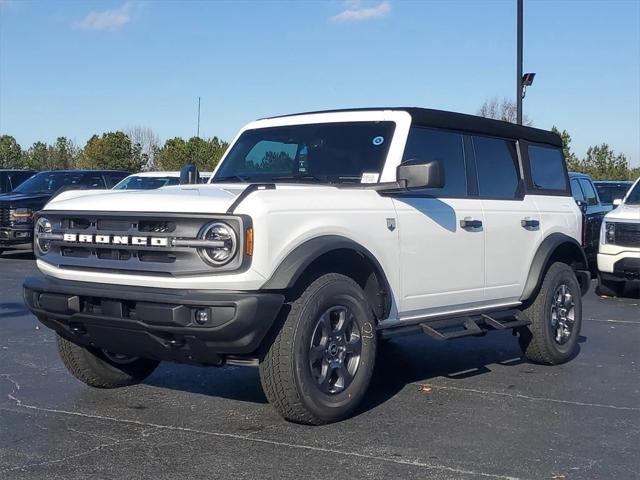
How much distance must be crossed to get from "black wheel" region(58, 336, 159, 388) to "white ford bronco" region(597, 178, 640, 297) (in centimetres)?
766

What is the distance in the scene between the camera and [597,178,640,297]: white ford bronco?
38.3 feet

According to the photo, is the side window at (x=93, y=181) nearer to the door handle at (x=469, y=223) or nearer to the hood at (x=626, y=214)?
the hood at (x=626, y=214)

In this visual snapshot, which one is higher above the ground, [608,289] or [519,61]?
[519,61]

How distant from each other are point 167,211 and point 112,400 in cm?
168

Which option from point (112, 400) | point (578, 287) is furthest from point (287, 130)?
point (578, 287)

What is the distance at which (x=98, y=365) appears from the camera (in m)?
6.03

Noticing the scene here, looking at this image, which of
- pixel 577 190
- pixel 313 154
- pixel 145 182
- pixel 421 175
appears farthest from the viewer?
pixel 145 182

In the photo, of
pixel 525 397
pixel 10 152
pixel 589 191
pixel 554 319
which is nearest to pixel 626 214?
pixel 589 191

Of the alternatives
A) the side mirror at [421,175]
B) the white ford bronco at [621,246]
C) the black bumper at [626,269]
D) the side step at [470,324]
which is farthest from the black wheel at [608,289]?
the side mirror at [421,175]

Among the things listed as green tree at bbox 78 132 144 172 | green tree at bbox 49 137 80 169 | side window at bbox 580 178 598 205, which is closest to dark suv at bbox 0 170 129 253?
side window at bbox 580 178 598 205

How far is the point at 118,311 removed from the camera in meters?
4.95

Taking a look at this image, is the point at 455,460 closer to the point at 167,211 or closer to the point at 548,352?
the point at 167,211

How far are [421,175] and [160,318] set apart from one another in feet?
6.30

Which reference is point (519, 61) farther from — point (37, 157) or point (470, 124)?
point (37, 157)
